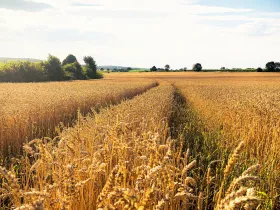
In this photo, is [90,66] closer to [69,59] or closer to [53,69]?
[69,59]

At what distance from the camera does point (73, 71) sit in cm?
6031

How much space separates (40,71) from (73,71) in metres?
10.7

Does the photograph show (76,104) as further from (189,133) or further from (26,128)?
(189,133)

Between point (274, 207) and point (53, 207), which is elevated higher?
point (53, 207)

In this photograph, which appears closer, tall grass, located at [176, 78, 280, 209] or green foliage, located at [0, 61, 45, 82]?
tall grass, located at [176, 78, 280, 209]

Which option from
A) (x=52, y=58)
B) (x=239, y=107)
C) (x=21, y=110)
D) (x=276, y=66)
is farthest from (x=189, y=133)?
(x=276, y=66)

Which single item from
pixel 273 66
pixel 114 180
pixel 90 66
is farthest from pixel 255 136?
pixel 273 66

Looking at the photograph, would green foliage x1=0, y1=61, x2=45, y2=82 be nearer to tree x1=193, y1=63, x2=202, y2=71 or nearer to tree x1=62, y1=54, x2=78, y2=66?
tree x1=62, y1=54, x2=78, y2=66

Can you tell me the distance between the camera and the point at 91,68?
224 feet

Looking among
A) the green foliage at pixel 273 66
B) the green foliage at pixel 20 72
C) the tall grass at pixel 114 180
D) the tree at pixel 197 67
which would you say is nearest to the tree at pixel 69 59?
the green foliage at pixel 20 72

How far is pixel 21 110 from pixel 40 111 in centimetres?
68

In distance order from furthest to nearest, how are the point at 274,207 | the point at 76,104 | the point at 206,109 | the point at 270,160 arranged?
the point at 76,104 → the point at 206,109 → the point at 270,160 → the point at 274,207

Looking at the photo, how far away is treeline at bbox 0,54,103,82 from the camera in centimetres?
4569

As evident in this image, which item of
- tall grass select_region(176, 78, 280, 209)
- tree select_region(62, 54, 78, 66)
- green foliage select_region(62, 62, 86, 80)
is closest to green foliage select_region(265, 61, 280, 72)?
tree select_region(62, 54, 78, 66)
